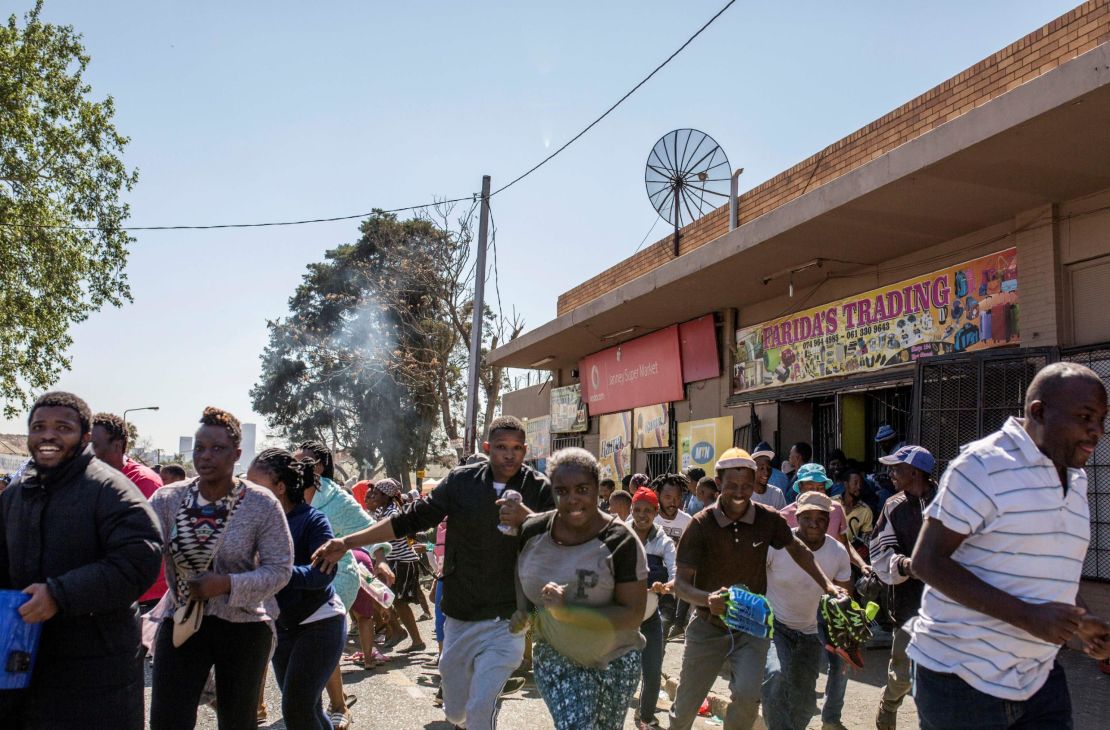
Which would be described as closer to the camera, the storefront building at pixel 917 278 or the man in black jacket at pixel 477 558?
the man in black jacket at pixel 477 558

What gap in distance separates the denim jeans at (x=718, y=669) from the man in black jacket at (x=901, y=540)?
1197 millimetres

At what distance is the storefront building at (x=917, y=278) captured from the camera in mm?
8445

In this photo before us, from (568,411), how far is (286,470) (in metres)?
18.1

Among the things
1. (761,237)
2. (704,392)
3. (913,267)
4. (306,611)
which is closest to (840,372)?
(913,267)

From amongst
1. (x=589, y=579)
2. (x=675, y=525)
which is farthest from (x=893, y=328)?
(x=589, y=579)

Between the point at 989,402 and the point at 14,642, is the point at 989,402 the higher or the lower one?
the higher one

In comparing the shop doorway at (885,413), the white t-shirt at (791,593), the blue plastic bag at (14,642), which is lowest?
the white t-shirt at (791,593)

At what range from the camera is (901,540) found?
6137mm

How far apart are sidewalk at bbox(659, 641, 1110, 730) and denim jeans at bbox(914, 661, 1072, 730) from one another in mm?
3920

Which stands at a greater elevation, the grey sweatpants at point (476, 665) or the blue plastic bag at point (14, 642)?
the blue plastic bag at point (14, 642)

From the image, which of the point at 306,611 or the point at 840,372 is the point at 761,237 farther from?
the point at 306,611

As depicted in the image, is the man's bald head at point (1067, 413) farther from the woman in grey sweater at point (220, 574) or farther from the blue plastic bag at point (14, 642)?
the blue plastic bag at point (14, 642)

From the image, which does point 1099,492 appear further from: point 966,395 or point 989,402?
point 966,395

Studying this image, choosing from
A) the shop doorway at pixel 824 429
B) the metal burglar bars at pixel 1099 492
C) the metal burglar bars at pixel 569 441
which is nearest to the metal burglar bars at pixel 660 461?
the metal burglar bars at pixel 569 441
